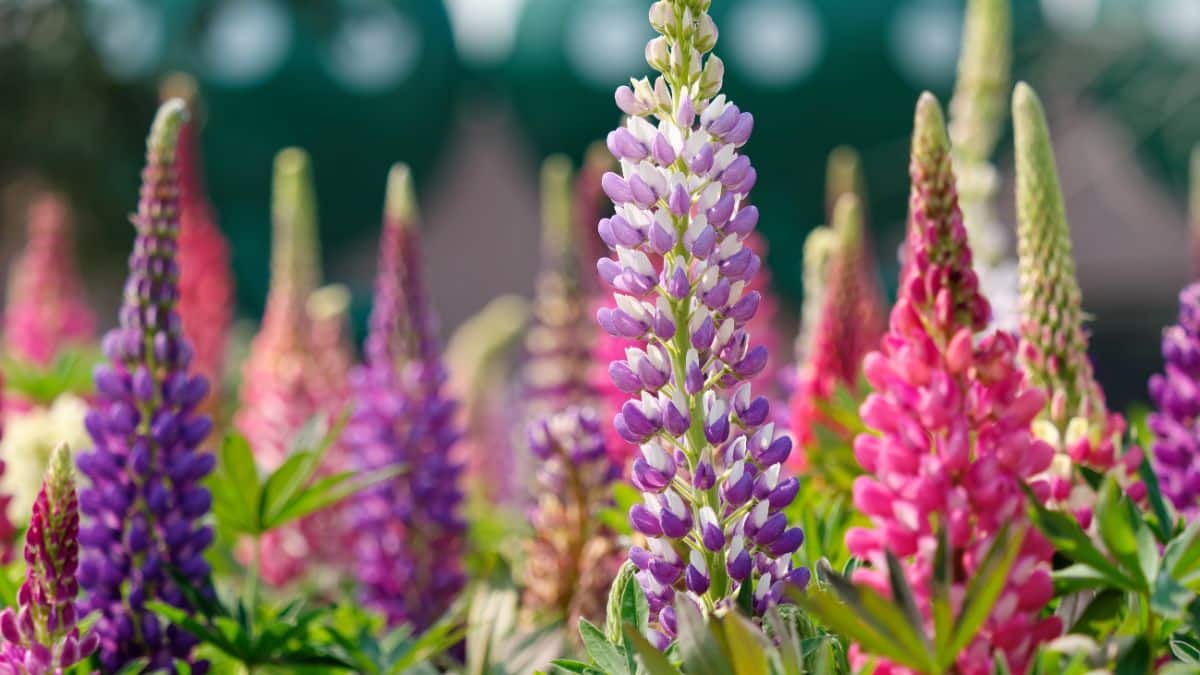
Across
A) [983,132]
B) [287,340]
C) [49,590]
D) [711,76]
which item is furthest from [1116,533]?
[287,340]

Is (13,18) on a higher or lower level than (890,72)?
higher

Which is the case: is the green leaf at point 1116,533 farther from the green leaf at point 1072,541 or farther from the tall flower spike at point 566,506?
the tall flower spike at point 566,506

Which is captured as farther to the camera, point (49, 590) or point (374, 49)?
point (374, 49)

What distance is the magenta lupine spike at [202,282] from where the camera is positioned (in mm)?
4234

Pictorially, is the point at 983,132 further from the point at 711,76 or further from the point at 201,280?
the point at 201,280

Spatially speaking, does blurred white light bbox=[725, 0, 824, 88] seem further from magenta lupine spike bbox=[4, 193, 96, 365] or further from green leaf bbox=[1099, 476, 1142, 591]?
green leaf bbox=[1099, 476, 1142, 591]

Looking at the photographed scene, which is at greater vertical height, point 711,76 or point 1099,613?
point 711,76

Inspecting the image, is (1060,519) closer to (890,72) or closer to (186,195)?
(186,195)

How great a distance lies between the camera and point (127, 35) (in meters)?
11.1

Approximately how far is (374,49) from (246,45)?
959 mm

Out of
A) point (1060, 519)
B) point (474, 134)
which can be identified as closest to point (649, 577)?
point (1060, 519)

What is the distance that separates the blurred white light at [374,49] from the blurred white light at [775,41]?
2.50 m

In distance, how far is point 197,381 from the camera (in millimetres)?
2164

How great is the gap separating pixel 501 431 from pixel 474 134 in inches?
371
